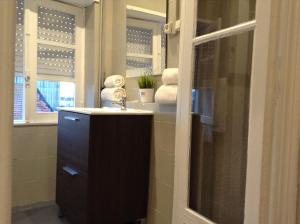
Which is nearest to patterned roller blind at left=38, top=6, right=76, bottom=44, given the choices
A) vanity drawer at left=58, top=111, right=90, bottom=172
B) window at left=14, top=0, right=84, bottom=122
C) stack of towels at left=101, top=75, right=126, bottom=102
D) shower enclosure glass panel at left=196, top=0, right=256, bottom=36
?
window at left=14, top=0, right=84, bottom=122

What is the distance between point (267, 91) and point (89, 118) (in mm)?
1099

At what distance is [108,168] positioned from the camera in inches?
71.4

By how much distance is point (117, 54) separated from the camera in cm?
272

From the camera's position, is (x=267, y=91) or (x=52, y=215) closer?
(x=267, y=91)

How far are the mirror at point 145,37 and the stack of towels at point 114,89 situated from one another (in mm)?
94

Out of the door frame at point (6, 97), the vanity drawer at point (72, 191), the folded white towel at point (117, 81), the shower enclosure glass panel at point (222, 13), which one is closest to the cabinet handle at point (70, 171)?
the vanity drawer at point (72, 191)

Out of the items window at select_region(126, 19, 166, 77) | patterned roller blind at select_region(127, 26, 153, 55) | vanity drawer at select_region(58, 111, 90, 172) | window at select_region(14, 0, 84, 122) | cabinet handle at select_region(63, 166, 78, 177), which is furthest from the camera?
window at select_region(14, 0, 84, 122)

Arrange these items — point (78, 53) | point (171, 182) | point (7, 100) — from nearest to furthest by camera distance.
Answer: point (7, 100) → point (171, 182) → point (78, 53)

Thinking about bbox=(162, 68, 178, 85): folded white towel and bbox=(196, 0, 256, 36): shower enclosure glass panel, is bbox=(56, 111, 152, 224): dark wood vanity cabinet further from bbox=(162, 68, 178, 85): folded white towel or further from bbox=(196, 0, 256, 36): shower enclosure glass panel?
bbox=(196, 0, 256, 36): shower enclosure glass panel

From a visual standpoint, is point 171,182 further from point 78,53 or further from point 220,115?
point 78,53

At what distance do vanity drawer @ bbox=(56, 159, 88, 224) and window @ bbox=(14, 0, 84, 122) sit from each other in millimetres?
707

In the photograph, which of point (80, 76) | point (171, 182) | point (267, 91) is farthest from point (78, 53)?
point (267, 91)

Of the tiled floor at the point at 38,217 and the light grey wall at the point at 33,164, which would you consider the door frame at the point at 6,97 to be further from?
the light grey wall at the point at 33,164

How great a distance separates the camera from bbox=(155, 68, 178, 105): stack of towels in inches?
66.4
